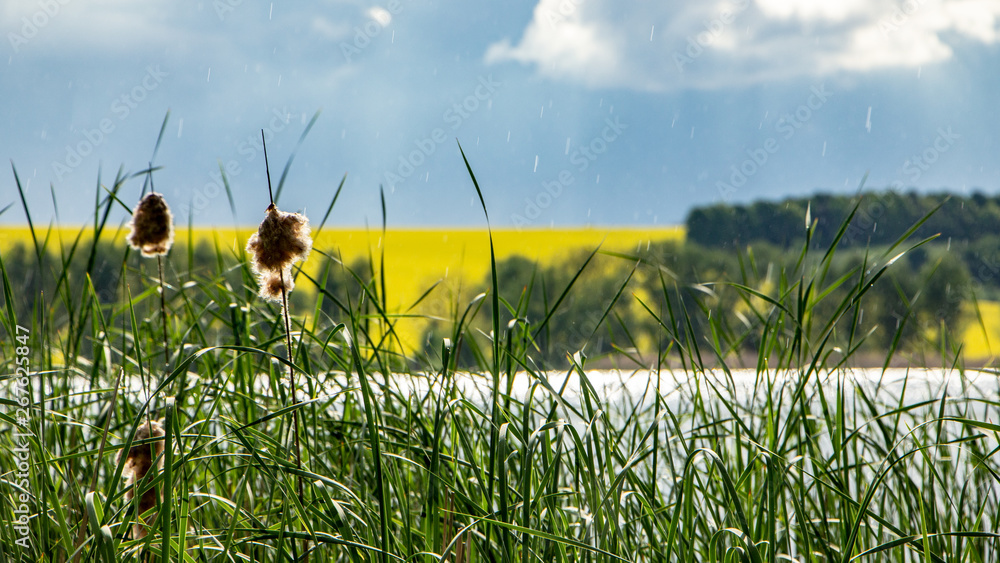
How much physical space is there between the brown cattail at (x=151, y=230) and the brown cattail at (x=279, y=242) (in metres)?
0.37

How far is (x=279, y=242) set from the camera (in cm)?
66

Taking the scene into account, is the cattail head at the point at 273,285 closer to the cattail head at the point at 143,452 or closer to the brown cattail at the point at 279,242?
the brown cattail at the point at 279,242

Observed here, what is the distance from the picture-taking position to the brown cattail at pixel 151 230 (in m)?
0.97

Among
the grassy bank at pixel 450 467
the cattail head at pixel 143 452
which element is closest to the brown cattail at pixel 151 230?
the grassy bank at pixel 450 467

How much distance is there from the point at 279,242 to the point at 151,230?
0.42 metres

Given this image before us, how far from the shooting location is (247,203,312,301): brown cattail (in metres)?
0.66

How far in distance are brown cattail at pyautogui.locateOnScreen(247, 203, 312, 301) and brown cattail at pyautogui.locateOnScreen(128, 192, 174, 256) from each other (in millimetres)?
375

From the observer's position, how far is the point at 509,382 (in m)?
0.84

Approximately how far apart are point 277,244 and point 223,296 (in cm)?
69

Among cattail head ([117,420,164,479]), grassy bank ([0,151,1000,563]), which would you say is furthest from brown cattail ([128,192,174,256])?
cattail head ([117,420,164,479])

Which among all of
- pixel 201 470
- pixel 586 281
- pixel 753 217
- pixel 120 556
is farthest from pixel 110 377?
pixel 753 217

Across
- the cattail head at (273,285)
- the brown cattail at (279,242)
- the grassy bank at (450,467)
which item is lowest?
the grassy bank at (450,467)

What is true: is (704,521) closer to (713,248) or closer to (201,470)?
(201,470)

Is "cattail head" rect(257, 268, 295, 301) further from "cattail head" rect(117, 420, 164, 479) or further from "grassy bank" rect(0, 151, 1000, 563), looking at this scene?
"cattail head" rect(117, 420, 164, 479)
